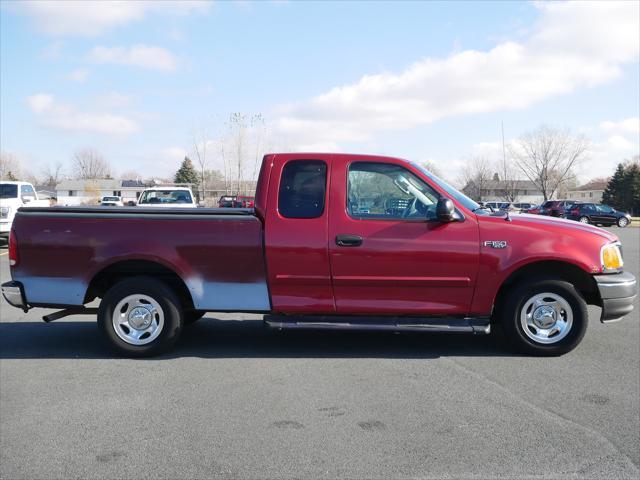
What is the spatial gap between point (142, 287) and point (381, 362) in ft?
8.23

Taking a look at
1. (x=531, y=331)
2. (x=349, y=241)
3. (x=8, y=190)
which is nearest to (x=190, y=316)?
(x=349, y=241)

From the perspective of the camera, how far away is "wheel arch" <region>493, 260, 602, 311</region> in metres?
5.96

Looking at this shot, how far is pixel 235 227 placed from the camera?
589 cm

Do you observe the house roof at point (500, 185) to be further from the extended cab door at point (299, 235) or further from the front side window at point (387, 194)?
the extended cab door at point (299, 235)

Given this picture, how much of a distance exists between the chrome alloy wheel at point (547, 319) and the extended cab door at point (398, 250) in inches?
25.4

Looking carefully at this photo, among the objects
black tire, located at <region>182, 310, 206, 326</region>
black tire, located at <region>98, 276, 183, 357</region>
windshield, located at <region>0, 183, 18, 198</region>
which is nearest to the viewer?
black tire, located at <region>98, 276, 183, 357</region>

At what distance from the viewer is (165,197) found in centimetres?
2167

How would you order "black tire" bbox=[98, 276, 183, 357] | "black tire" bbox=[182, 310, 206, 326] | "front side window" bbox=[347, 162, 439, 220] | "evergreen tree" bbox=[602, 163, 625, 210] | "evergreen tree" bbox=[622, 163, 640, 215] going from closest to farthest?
"front side window" bbox=[347, 162, 439, 220]
"black tire" bbox=[98, 276, 183, 357]
"black tire" bbox=[182, 310, 206, 326]
"evergreen tree" bbox=[622, 163, 640, 215]
"evergreen tree" bbox=[602, 163, 625, 210]

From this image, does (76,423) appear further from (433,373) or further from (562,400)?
(562,400)

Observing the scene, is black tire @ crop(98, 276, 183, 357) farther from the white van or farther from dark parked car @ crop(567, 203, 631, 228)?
dark parked car @ crop(567, 203, 631, 228)

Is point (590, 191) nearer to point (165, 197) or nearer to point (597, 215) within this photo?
point (597, 215)

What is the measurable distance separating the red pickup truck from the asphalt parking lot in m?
0.42

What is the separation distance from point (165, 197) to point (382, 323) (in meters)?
17.2

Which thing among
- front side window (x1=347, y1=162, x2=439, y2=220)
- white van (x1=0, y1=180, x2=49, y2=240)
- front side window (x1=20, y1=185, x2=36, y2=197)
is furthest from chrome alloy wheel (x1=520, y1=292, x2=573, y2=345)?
front side window (x1=20, y1=185, x2=36, y2=197)
